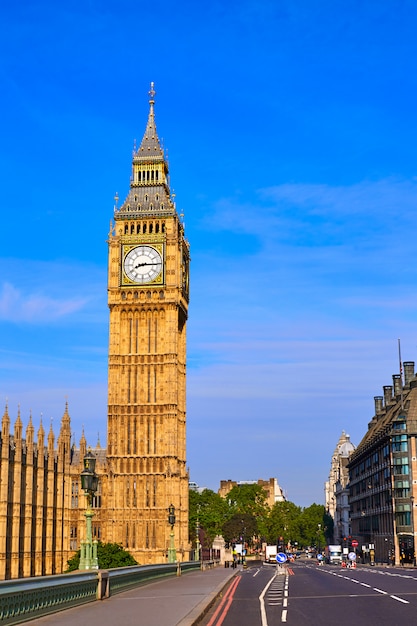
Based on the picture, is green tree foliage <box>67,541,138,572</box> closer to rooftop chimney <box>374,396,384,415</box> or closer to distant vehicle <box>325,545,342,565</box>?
distant vehicle <box>325,545,342,565</box>

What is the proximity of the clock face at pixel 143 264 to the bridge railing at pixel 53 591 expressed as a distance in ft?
228

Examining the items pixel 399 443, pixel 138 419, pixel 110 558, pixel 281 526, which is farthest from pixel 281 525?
pixel 110 558

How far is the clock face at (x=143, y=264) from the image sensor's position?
101062mm

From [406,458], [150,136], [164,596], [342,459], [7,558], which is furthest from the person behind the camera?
[342,459]

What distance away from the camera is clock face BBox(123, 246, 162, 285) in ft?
332

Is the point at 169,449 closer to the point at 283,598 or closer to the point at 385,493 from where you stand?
the point at 385,493

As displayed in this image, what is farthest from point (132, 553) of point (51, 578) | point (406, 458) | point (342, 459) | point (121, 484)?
point (342, 459)

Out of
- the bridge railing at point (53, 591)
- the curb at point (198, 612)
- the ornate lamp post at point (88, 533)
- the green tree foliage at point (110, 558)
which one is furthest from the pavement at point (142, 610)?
the green tree foliage at point (110, 558)

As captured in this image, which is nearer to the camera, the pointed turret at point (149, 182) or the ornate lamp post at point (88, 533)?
the ornate lamp post at point (88, 533)

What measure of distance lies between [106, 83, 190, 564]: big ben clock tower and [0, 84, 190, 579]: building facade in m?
0.11

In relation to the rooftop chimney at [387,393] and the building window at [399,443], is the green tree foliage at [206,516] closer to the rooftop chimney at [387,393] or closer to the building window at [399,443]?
the rooftop chimney at [387,393]

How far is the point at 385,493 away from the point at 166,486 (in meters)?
34.7

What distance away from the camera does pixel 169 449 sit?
96312 millimetres

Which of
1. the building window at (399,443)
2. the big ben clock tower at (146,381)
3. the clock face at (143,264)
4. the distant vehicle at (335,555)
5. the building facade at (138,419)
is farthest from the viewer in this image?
the distant vehicle at (335,555)
